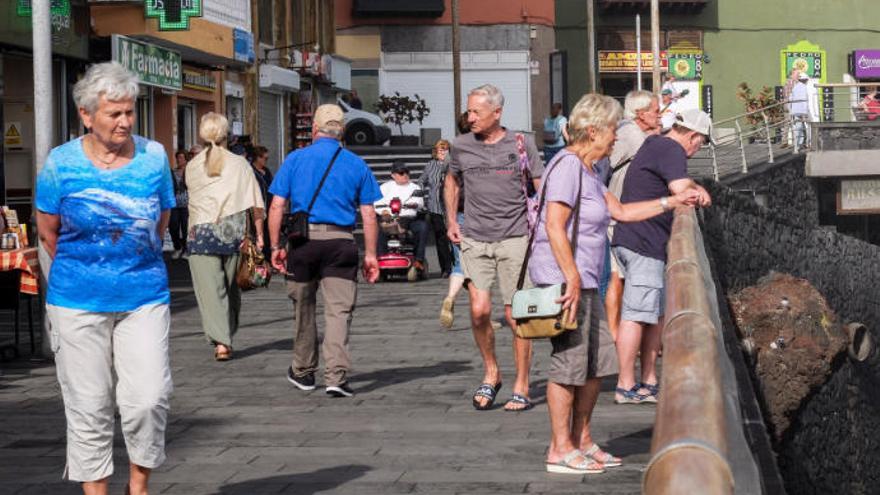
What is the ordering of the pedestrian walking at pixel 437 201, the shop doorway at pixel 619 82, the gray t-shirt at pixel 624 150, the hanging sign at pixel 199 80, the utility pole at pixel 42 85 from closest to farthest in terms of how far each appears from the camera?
1. the gray t-shirt at pixel 624 150
2. the utility pole at pixel 42 85
3. the pedestrian walking at pixel 437 201
4. the hanging sign at pixel 199 80
5. the shop doorway at pixel 619 82

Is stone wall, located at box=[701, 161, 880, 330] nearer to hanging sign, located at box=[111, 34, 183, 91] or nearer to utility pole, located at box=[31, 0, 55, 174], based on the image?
utility pole, located at box=[31, 0, 55, 174]

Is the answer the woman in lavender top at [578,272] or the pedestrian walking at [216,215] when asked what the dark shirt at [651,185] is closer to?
the woman in lavender top at [578,272]

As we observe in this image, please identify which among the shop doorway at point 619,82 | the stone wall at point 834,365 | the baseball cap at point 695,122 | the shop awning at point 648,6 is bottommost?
the stone wall at point 834,365

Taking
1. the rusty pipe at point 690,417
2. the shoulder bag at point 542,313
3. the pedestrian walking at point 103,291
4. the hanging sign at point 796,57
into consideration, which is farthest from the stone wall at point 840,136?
the rusty pipe at point 690,417

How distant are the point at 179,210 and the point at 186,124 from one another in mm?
3653

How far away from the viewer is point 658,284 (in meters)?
10.4

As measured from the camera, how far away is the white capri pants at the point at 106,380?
674 centimetres

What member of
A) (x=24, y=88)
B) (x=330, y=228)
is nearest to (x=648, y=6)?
(x=24, y=88)

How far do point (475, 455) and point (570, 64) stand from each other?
5995 centimetres

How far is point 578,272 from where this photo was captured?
8219 mm

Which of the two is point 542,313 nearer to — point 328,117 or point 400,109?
point 328,117

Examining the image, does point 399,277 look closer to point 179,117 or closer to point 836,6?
point 179,117

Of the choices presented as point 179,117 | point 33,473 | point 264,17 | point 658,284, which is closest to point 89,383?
point 33,473

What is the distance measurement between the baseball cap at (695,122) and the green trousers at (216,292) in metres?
4.10
